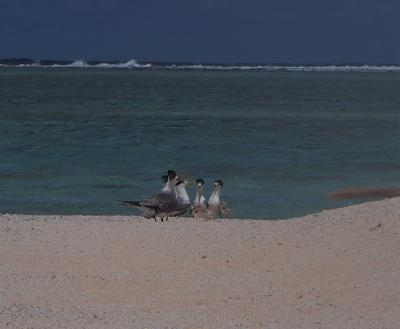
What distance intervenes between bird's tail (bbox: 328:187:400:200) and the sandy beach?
513 cm

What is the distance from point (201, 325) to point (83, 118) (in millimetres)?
34290

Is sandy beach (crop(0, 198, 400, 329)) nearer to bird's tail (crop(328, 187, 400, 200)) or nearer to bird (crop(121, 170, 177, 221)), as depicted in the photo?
bird (crop(121, 170, 177, 221))

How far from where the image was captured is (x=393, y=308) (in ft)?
33.2

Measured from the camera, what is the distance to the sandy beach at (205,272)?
980cm

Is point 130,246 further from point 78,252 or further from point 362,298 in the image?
point 362,298

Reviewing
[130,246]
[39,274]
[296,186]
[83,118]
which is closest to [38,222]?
[130,246]

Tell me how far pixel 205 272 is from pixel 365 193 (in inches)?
363

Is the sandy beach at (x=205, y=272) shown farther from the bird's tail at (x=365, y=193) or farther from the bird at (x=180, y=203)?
the bird's tail at (x=365, y=193)

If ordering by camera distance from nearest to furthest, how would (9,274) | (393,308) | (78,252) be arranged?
(393,308)
(9,274)
(78,252)

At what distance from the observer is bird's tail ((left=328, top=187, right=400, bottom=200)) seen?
20.0 m

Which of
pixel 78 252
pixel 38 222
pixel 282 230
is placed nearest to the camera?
pixel 78 252

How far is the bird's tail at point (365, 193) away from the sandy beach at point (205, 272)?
513cm

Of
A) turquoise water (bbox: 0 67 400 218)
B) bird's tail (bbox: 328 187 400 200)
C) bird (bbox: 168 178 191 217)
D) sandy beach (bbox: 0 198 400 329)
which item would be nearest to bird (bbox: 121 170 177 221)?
bird (bbox: 168 178 191 217)

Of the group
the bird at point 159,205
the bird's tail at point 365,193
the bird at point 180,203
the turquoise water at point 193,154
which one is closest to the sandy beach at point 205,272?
the bird at point 159,205
